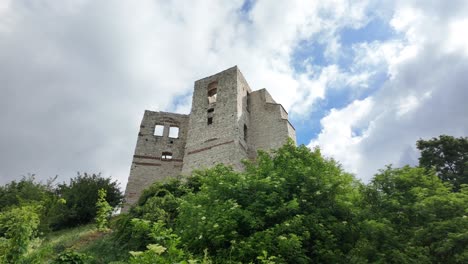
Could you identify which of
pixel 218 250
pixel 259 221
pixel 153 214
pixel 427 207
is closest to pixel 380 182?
pixel 427 207

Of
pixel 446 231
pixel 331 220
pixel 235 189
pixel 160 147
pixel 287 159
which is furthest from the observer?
pixel 160 147

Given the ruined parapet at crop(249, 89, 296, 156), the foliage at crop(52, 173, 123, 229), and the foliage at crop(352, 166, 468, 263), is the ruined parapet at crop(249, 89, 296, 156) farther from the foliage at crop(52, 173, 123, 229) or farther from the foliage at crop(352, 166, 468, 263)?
the foliage at crop(352, 166, 468, 263)

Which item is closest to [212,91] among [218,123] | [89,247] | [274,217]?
[218,123]

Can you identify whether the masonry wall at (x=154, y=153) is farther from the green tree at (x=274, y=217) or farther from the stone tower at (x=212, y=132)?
the green tree at (x=274, y=217)

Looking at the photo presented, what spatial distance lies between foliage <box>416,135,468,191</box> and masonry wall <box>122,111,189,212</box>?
16306 millimetres

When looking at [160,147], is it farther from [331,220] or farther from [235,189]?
[331,220]

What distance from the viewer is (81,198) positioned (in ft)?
62.5

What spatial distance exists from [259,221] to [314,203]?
5.25 ft

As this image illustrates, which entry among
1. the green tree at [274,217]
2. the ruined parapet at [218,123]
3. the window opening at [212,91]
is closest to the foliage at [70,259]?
the green tree at [274,217]

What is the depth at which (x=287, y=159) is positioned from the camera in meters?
10.2

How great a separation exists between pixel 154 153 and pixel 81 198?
5.73 meters

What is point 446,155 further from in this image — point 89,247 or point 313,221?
point 89,247

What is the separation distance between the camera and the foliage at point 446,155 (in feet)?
66.6

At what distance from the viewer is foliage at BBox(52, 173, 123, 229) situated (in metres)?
18.4
